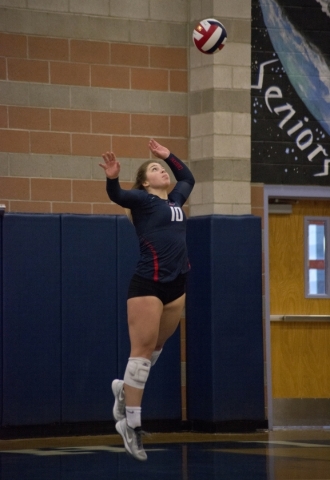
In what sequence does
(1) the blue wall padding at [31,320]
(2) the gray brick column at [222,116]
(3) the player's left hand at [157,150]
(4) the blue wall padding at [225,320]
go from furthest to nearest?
(2) the gray brick column at [222,116], (4) the blue wall padding at [225,320], (1) the blue wall padding at [31,320], (3) the player's left hand at [157,150]

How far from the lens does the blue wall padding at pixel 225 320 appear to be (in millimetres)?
9125

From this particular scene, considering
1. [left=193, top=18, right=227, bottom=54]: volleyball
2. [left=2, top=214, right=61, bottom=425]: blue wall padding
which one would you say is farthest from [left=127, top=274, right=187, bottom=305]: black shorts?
[left=2, top=214, right=61, bottom=425]: blue wall padding

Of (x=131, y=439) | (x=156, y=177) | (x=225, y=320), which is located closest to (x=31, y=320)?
(x=225, y=320)

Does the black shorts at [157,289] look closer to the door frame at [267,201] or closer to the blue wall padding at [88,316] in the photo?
Answer: the blue wall padding at [88,316]

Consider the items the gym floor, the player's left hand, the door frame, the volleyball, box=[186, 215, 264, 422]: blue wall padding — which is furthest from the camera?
the door frame

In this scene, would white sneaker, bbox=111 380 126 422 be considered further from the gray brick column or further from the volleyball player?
the gray brick column

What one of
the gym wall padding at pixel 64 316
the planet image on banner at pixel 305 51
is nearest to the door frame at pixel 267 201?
the planet image on banner at pixel 305 51

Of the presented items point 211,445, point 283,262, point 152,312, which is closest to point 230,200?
point 283,262

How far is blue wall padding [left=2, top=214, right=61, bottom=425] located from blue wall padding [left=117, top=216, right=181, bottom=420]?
0.57m

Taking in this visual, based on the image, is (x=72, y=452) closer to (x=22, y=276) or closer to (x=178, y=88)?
(x=22, y=276)

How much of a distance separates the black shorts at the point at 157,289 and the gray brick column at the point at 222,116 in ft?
10.4

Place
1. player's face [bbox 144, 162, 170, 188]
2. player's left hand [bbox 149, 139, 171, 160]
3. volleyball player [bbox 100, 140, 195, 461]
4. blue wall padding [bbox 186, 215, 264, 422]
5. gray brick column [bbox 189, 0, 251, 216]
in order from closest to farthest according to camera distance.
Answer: volleyball player [bbox 100, 140, 195, 461] → player's face [bbox 144, 162, 170, 188] → player's left hand [bbox 149, 139, 171, 160] → blue wall padding [bbox 186, 215, 264, 422] → gray brick column [bbox 189, 0, 251, 216]

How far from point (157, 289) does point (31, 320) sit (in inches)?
113

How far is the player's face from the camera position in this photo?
6.37 m
